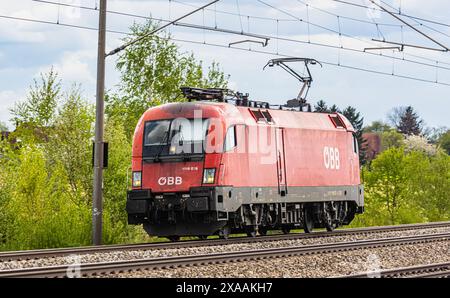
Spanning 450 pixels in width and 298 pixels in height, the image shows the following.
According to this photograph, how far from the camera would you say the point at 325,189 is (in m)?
25.9

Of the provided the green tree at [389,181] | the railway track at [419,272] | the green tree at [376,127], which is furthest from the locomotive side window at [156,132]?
the green tree at [376,127]

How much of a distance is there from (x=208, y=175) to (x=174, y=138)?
1368mm

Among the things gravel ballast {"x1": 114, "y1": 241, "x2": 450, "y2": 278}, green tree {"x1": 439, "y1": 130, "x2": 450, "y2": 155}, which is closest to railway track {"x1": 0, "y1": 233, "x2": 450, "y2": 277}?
gravel ballast {"x1": 114, "y1": 241, "x2": 450, "y2": 278}

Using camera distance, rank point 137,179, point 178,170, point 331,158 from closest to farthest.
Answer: point 178,170 → point 137,179 → point 331,158

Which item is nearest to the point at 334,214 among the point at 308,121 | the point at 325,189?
the point at 325,189

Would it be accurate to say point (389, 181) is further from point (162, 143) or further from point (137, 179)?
point (162, 143)

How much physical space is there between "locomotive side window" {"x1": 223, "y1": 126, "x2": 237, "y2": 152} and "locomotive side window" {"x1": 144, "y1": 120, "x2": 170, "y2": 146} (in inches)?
61.5

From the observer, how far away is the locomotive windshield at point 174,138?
2164cm

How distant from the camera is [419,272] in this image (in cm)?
1519

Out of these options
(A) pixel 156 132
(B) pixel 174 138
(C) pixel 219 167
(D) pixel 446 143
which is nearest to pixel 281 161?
(C) pixel 219 167

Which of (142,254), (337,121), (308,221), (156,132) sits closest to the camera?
(142,254)
